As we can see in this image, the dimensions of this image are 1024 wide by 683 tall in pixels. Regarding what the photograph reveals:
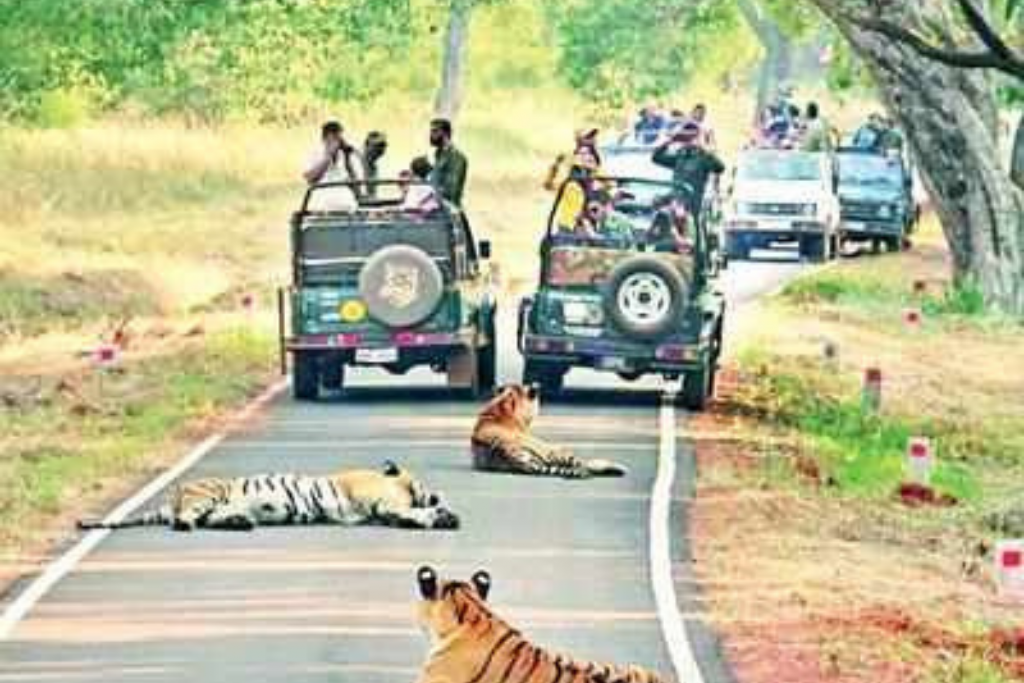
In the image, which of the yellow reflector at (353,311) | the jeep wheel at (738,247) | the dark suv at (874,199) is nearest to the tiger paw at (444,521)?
the yellow reflector at (353,311)

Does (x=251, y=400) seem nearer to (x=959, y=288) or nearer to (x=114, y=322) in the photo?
(x=114, y=322)

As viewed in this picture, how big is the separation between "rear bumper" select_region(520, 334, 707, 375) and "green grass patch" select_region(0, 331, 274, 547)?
2725mm

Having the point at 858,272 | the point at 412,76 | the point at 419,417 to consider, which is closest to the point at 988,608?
the point at 419,417

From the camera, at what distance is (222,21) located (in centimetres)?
5300

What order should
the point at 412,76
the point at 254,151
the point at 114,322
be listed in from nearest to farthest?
the point at 114,322 < the point at 254,151 < the point at 412,76

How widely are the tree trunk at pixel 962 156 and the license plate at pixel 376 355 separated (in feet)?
32.9

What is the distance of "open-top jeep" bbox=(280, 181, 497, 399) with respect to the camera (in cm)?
2786

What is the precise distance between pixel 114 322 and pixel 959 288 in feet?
32.0

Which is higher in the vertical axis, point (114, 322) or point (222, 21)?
point (222, 21)

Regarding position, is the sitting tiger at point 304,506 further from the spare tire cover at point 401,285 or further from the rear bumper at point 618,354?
the rear bumper at point 618,354

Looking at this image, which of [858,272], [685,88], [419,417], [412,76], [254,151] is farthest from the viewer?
[685,88]

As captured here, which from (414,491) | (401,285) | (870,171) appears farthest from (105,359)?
(870,171)

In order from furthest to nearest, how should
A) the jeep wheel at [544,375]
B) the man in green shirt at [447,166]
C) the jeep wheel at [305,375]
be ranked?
the man in green shirt at [447,166] < the jeep wheel at [305,375] < the jeep wheel at [544,375]

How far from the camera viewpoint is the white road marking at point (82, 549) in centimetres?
1681
